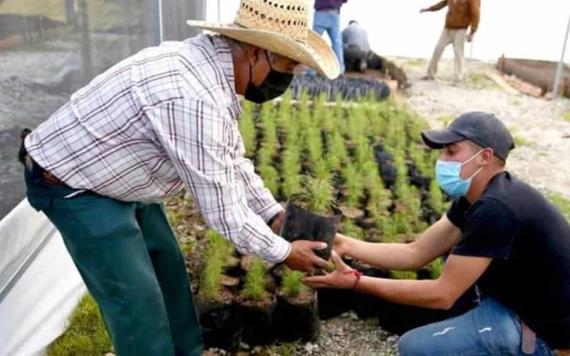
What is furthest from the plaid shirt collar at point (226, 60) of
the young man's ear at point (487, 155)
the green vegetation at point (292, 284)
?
the green vegetation at point (292, 284)

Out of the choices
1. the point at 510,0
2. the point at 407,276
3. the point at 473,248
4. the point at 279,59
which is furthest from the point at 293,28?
the point at 510,0

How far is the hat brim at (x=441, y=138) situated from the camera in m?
1.81

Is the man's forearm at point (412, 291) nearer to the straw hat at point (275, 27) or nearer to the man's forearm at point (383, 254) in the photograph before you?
the man's forearm at point (383, 254)

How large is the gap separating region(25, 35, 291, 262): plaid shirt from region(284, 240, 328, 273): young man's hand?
0.20ft

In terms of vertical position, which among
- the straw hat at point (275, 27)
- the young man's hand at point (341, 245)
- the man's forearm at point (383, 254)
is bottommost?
the man's forearm at point (383, 254)

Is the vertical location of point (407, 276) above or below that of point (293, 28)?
below

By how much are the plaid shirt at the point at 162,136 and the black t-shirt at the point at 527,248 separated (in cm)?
56

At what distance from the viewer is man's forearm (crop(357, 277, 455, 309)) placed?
1.84 m

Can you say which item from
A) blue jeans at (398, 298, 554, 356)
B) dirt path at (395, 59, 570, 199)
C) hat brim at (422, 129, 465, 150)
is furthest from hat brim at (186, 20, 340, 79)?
dirt path at (395, 59, 570, 199)

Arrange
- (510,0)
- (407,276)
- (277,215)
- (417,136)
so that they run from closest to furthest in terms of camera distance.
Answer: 1. (277,215)
2. (407,276)
3. (417,136)
4. (510,0)

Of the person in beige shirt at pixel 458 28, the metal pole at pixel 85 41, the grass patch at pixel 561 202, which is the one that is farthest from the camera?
the person in beige shirt at pixel 458 28

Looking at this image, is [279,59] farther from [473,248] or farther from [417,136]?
[417,136]

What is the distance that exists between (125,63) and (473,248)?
1.08m

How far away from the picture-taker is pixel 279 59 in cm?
160
